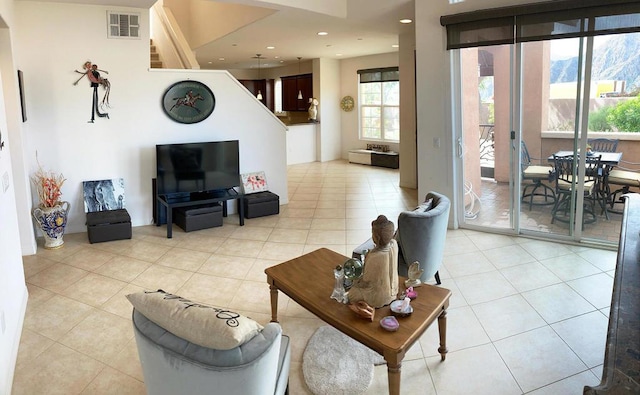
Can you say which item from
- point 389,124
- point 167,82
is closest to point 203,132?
point 167,82

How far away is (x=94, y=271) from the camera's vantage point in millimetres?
4379

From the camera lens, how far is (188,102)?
5.90 m

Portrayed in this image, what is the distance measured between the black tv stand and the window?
5736mm

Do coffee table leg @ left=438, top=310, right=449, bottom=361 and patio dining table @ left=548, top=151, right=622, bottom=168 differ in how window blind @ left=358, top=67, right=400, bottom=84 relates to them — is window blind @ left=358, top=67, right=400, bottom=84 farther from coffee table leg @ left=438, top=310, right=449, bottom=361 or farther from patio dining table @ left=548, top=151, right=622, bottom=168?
coffee table leg @ left=438, top=310, right=449, bottom=361

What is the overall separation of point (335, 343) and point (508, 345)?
112cm

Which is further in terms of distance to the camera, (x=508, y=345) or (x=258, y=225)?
(x=258, y=225)

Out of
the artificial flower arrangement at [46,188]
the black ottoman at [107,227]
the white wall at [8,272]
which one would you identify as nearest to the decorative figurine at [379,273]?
the white wall at [8,272]

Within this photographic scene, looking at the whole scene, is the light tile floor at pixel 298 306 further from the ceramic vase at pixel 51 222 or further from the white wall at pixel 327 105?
the white wall at pixel 327 105

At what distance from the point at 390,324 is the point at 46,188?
174 inches

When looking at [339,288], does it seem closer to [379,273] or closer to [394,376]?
[379,273]

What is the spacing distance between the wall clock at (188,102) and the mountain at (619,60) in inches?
171

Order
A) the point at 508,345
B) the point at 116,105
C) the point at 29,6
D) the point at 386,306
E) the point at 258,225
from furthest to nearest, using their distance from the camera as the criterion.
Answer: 1. the point at 258,225
2. the point at 116,105
3. the point at 29,6
4. the point at 508,345
5. the point at 386,306

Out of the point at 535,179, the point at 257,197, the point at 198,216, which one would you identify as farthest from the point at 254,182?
the point at 535,179

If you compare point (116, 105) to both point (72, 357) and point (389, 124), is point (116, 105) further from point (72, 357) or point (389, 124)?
point (389, 124)
